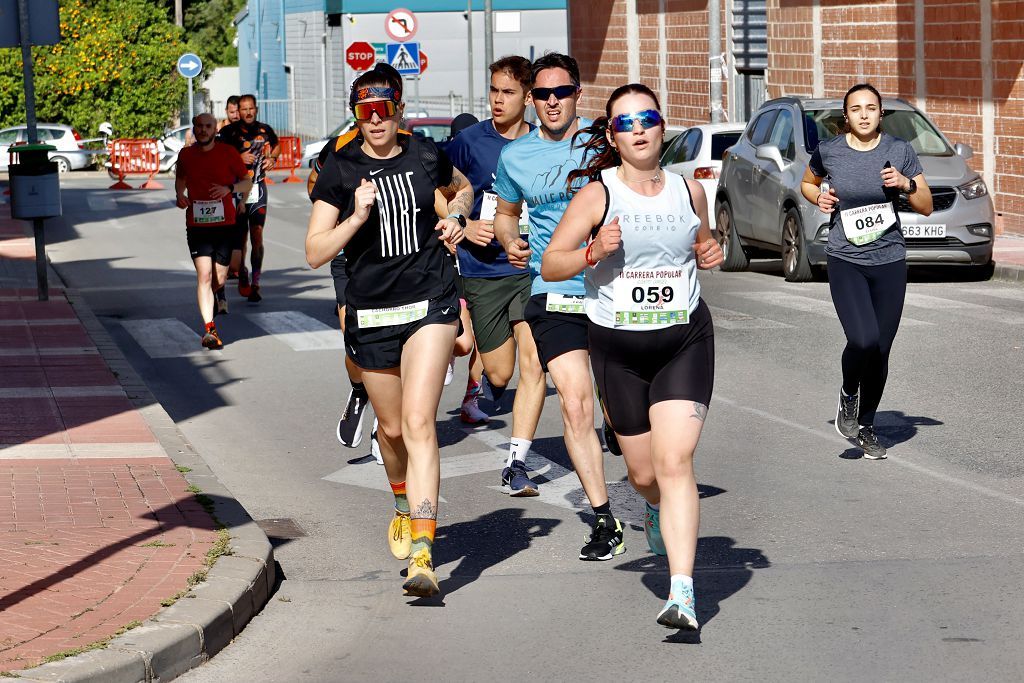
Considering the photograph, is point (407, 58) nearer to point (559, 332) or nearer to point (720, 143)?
point (720, 143)

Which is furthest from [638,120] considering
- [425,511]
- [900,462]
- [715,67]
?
[715,67]

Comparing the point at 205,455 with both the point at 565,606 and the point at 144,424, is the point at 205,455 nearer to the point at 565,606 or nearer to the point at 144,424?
the point at 144,424

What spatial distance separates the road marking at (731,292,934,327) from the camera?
1529 centimetres

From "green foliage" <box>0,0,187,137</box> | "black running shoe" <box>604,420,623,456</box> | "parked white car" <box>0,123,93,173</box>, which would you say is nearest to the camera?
"black running shoe" <box>604,420,623,456</box>

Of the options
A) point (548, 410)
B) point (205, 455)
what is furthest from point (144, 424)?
point (548, 410)

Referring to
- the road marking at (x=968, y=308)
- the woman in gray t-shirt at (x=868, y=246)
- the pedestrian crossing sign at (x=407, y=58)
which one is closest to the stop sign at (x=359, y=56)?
the pedestrian crossing sign at (x=407, y=58)

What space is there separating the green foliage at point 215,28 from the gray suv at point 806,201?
2758 inches

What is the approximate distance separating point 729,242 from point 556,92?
1263 centimetres

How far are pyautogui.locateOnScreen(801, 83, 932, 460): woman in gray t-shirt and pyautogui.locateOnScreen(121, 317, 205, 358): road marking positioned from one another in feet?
21.0

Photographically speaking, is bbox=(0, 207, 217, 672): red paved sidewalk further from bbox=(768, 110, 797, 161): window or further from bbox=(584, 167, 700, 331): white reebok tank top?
bbox=(768, 110, 797, 161): window

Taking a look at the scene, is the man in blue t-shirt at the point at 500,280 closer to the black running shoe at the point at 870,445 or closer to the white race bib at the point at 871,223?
the white race bib at the point at 871,223

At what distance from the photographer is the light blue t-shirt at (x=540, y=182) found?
25.1 ft

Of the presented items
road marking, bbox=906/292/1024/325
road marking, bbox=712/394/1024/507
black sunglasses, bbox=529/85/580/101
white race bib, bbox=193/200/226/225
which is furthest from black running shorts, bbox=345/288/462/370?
road marking, bbox=906/292/1024/325

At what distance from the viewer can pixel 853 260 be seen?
9438mm
